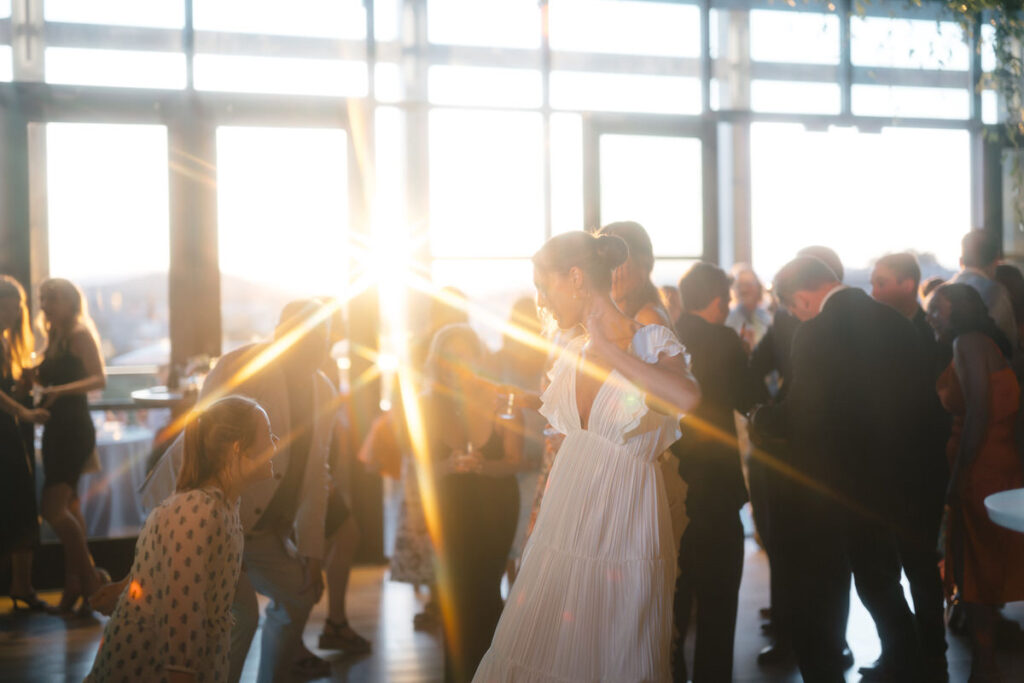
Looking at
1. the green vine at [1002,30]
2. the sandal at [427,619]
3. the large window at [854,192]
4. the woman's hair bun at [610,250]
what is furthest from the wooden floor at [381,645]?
the large window at [854,192]

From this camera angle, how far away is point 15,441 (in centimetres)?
513

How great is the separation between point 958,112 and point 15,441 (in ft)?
22.5

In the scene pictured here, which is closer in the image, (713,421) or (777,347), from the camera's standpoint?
(713,421)

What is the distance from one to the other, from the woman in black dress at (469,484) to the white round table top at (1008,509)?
1.52 m

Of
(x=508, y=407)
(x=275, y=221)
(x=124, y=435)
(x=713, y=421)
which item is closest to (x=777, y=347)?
(x=713, y=421)

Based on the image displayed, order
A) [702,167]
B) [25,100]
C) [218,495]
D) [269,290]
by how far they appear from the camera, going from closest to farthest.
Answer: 1. [218,495]
2. [25,100]
3. [269,290]
4. [702,167]

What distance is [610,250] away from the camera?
2.53 meters

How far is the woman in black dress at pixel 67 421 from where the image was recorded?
216 inches

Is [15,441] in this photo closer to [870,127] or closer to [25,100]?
[25,100]

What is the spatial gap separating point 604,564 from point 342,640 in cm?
265

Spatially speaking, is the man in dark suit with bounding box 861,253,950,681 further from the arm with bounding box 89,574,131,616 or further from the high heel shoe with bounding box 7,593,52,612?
the high heel shoe with bounding box 7,593,52,612

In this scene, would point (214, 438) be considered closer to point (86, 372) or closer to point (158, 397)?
point (86, 372)

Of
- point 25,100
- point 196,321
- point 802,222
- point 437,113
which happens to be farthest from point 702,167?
point 25,100

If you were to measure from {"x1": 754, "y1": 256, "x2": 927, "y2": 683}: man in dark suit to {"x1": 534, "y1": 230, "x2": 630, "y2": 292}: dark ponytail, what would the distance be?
4.86 feet
